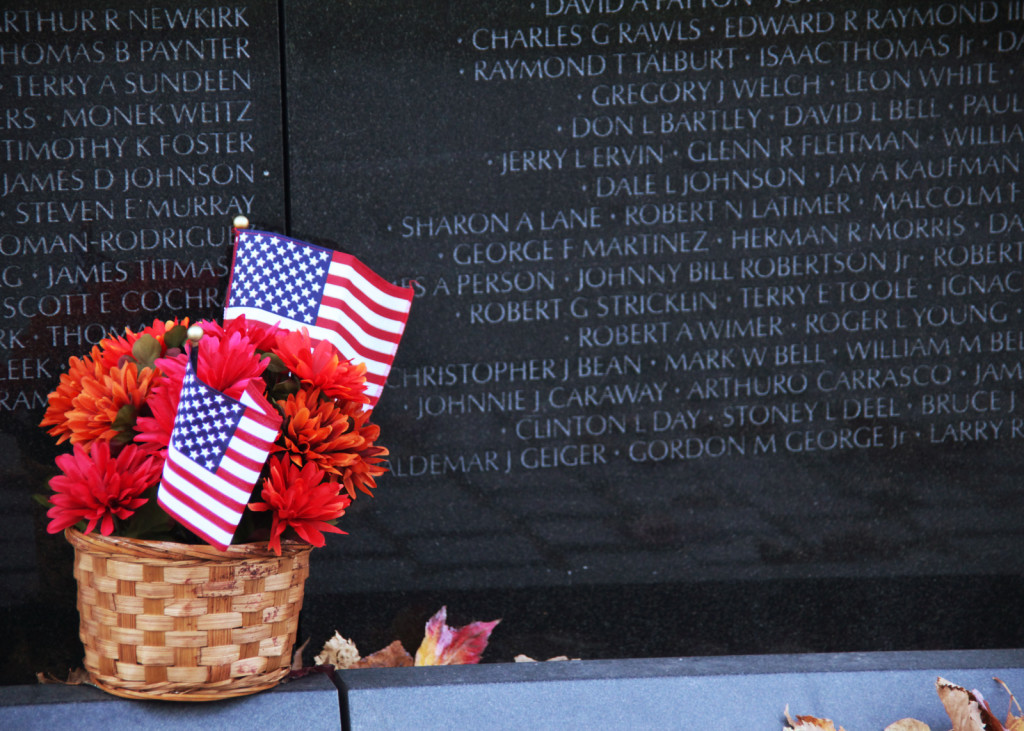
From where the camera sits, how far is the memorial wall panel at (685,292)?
411 centimetres

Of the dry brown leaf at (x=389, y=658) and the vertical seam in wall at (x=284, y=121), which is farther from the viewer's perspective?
the dry brown leaf at (x=389, y=658)

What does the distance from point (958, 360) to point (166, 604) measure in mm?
3333

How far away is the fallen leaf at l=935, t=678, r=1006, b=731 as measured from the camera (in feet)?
9.97

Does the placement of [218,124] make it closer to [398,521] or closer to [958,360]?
[398,521]

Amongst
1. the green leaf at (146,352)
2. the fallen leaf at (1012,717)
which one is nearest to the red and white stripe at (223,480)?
the green leaf at (146,352)

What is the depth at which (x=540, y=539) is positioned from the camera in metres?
4.33

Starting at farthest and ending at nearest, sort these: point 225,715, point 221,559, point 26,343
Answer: point 26,343 < point 225,715 < point 221,559

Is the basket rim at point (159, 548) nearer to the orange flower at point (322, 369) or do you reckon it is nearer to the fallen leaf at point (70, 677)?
the orange flower at point (322, 369)

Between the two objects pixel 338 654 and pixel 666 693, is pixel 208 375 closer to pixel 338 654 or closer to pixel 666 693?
pixel 666 693

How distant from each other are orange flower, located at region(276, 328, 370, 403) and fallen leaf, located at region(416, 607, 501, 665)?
1602mm

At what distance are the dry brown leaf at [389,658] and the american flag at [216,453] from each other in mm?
1632

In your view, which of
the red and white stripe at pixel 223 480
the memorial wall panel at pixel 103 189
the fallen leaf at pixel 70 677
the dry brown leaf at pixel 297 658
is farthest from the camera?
the dry brown leaf at pixel 297 658

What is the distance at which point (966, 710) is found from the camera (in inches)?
120

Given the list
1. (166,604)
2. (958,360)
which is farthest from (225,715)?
(958,360)
